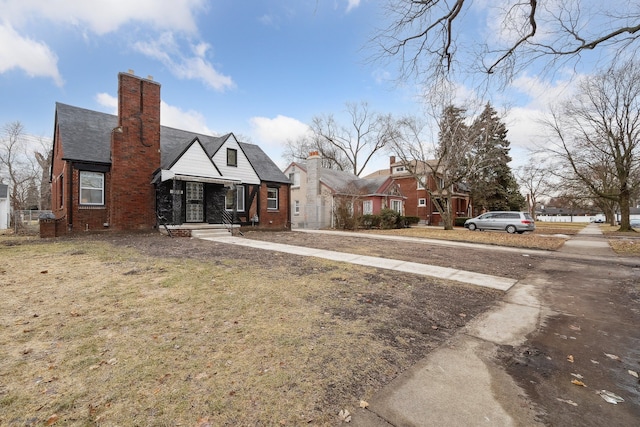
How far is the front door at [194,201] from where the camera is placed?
15.5m

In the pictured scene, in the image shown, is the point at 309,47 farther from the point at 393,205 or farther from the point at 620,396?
the point at 393,205

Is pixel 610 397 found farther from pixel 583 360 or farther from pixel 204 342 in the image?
pixel 204 342

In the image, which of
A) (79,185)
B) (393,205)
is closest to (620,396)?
(79,185)

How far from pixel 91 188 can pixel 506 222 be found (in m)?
27.9

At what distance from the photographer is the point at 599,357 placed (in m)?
3.19

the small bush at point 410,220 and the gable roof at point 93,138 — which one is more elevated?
the gable roof at point 93,138

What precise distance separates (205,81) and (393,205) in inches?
874

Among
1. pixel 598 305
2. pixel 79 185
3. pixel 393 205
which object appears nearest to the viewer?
pixel 598 305

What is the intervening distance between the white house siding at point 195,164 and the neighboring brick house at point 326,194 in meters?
11.5

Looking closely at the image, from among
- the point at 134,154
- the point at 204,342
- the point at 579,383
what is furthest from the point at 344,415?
the point at 134,154

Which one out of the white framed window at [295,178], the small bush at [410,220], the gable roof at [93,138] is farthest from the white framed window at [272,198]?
the small bush at [410,220]

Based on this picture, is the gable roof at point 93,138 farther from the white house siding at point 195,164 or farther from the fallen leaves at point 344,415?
the fallen leaves at point 344,415

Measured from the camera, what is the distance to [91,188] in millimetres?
13367

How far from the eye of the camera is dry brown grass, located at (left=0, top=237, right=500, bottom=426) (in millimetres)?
2098
